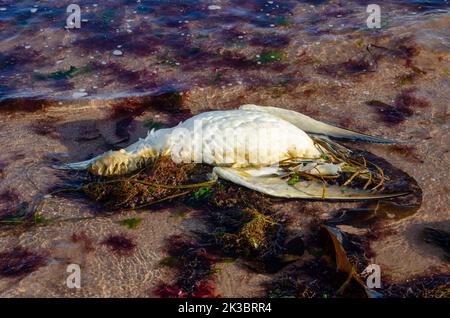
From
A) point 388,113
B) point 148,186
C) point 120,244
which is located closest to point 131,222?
point 120,244

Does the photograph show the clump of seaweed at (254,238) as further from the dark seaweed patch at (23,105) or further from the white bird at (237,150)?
the dark seaweed patch at (23,105)

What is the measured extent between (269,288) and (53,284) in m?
1.79

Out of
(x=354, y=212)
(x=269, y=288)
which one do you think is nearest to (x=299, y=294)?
(x=269, y=288)

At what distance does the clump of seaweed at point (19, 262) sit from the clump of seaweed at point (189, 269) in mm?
1115

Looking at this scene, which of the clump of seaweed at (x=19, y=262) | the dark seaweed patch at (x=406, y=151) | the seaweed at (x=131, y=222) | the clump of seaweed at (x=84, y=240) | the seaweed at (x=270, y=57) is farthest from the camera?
the seaweed at (x=270, y=57)

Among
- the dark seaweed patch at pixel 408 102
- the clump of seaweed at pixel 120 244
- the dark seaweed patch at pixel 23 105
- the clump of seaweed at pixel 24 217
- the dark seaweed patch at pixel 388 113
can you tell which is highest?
the dark seaweed patch at pixel 408 102

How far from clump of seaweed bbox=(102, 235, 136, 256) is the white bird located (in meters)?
0.88

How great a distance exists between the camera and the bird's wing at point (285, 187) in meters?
4.80

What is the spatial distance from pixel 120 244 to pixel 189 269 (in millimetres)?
727

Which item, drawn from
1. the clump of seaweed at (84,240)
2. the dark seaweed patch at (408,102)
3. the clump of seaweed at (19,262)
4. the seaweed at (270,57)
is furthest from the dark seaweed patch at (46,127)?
the dark seaweed patch at (408,102)

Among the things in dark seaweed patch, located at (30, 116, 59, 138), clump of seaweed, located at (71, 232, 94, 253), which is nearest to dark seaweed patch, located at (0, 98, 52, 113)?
dark seaweed patch, located at (30, 116, 59, 138)

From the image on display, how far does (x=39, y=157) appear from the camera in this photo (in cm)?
577

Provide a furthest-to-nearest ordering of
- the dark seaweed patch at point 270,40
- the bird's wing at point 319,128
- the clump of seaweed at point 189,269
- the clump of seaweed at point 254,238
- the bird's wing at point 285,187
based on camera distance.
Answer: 1. the dark seaweed patch at point 270,40
2. the bird's wing at point 319,128
3. the bird's wing at point 285,187
4. the clump of seaweed at point 254,238
5. the clump of seaweed at point 189,269

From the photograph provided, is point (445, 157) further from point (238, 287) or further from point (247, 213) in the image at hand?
point (238, 287)
